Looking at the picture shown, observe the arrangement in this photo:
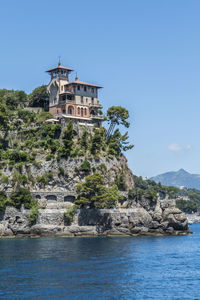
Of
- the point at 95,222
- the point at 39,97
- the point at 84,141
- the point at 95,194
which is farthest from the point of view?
the point at 39,97

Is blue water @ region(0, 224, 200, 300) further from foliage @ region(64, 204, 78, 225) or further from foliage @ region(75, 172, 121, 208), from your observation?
foliage @ region(75, 172, 121, 208)

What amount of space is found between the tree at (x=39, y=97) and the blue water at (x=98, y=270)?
46067mm

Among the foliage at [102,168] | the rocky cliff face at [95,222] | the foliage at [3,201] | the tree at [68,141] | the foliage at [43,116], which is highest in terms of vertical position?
the foliage at [43,116]

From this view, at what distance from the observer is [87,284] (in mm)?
40969

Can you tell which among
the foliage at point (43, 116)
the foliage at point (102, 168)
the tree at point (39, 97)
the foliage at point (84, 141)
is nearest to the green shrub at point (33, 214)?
the foliage at point (102, 168)

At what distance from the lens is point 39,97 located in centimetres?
10881

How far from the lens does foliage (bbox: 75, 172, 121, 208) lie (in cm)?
8256

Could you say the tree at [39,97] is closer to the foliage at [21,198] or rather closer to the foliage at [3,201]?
the foliage at [21,198]

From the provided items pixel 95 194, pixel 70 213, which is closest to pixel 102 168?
pixel 95 194

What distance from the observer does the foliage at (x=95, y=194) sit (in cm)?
8256

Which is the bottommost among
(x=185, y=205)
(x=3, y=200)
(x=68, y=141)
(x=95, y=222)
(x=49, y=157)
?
(x=95, y=222)

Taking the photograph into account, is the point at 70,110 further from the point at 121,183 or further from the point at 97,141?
the point at 121,183

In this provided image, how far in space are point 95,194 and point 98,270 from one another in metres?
37.8

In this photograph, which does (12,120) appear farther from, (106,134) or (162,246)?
(162,246)
